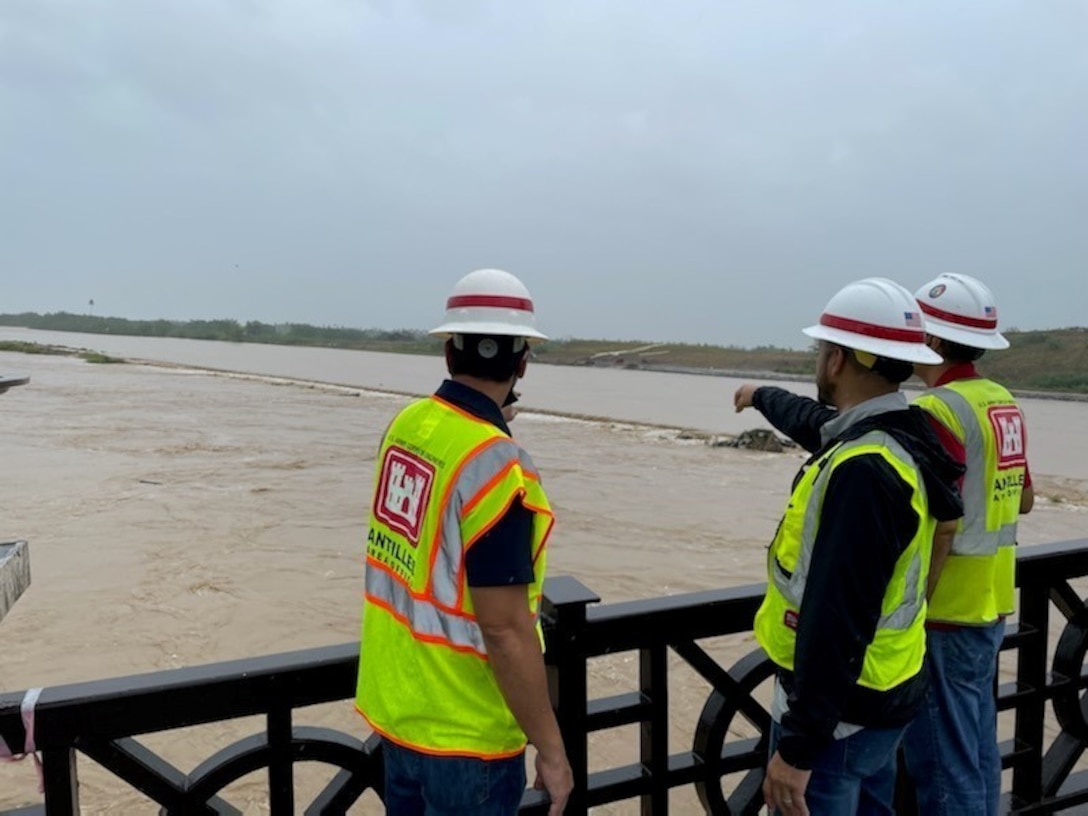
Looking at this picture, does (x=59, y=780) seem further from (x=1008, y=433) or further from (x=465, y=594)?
(x=1008, y=433)

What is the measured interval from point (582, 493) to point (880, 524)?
51.6 feet

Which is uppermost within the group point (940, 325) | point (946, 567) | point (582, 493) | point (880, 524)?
point (940, 325)

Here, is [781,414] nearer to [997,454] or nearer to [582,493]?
[997,454]

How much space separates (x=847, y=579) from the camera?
5.94 feet

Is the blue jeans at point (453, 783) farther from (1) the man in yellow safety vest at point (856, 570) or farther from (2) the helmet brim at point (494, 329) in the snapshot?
(2) the helmet brim at point (494, 329)

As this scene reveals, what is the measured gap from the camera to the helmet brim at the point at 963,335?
285cm

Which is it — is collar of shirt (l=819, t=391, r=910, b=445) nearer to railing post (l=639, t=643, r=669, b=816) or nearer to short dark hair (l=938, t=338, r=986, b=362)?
railing post (l=639, t=643, r=669, b=816)

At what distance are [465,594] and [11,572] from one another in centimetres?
87

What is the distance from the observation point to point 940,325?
114 inches

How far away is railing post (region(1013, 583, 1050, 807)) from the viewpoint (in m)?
2.97

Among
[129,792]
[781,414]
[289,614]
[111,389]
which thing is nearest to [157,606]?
[289,614]

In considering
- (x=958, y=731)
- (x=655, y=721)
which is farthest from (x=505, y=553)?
(x=958, y=731)

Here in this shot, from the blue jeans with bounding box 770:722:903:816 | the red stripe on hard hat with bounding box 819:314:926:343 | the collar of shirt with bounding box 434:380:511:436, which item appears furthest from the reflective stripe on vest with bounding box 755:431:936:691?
the collar of shirt with bounding box 434:380:511:436

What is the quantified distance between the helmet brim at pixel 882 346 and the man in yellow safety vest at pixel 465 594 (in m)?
0.75
